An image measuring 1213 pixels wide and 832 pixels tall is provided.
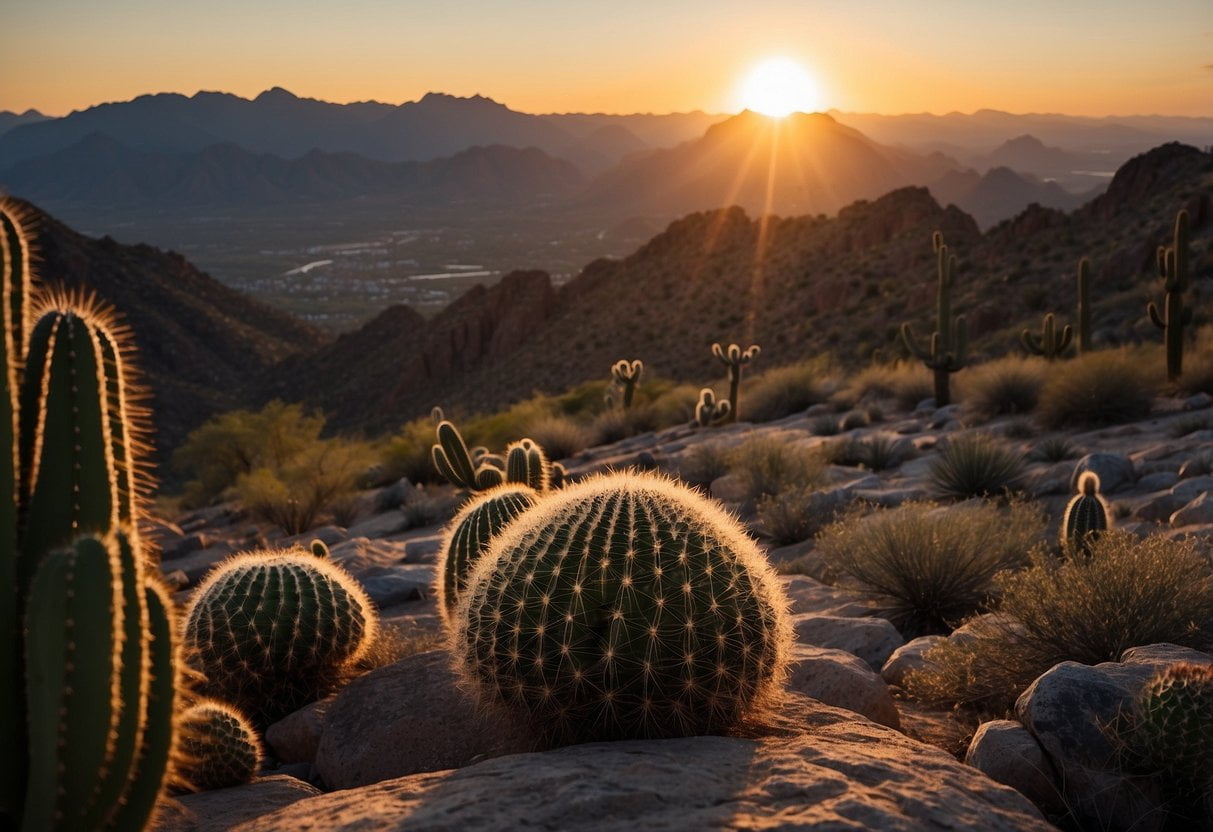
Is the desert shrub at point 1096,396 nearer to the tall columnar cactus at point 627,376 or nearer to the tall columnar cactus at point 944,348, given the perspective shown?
the tall columnar cactus at point 944,348

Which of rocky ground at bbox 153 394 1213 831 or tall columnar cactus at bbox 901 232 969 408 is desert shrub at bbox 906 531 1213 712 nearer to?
rocky ground at bbox 153 394 1213 831

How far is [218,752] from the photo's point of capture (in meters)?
4.99

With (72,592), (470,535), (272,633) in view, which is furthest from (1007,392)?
(72,592)

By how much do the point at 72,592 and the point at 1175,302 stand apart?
16.4 meters

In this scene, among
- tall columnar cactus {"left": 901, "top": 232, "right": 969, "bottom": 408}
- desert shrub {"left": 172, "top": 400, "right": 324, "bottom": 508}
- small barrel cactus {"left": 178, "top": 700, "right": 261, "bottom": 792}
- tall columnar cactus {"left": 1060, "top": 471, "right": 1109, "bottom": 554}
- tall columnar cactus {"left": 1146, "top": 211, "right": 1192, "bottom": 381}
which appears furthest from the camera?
desert shrub {"left": 172, "top": 400, "right": 324, "bottom": 508}

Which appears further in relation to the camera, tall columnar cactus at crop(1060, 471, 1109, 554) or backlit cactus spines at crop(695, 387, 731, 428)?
backlit cactus spines at crop(695, 387, 731, 428)

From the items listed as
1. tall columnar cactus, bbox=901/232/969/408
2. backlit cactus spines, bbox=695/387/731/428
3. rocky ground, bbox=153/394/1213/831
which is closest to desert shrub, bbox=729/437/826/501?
rocky ground, bbox=153/394/1213/831

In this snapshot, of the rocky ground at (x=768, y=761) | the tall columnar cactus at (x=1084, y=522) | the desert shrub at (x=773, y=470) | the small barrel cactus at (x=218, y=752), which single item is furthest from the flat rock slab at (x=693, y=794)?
the desert shrub at (x=773, y=470)

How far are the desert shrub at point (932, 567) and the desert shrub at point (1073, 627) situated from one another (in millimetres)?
1495

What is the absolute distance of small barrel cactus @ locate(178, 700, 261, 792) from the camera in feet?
16.3

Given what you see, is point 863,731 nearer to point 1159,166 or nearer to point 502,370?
point 1159,166

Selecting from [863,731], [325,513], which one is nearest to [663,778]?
[863,731]

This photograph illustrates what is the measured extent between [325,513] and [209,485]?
1136cm

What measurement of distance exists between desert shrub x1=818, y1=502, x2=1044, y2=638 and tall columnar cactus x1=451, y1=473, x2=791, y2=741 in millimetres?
3539
